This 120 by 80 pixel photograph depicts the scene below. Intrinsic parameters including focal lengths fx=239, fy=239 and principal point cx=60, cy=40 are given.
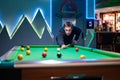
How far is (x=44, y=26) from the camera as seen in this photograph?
26.3ft

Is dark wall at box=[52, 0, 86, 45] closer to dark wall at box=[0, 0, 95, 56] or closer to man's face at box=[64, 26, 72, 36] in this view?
dark wall at box=[0, 0, 95, 56]

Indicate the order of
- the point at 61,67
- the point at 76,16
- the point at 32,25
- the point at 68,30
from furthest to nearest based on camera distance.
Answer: the point at 76,16 < the point at 32,25 < the point at 68,30 < the point at 61,67

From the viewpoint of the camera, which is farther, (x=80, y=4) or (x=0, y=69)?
(x=80, y=4)

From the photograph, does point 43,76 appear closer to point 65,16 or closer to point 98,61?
point 98,61

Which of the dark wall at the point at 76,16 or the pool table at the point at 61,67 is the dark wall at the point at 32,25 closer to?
the dark wall at the point at 76,16

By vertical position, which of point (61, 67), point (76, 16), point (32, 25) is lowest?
point (61, 67)

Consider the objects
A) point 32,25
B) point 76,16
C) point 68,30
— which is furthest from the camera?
point 76,16

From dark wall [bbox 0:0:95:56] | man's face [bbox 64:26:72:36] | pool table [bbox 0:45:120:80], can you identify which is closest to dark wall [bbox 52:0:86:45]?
dark wall [bbox 0:0:95:56]

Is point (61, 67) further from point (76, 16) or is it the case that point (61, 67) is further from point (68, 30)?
point (76, 16)

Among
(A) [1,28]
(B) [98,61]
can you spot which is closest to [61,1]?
(A) [1,28]

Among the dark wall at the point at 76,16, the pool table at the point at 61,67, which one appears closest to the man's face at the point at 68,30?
the dark wall at the point at 76,16

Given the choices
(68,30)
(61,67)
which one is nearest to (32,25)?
(68,30)

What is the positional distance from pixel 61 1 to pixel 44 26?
1.05 meters

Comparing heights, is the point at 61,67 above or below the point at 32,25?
below
